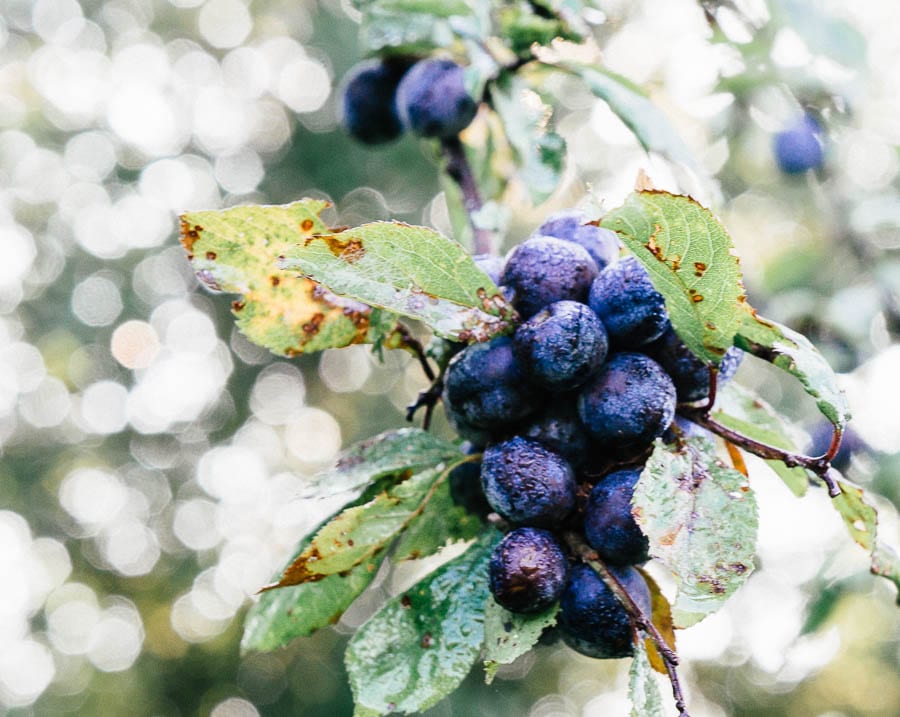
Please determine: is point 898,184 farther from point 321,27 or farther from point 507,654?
point 321,27

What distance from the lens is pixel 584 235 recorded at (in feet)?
2.05

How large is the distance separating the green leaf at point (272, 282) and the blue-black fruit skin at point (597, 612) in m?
0.26

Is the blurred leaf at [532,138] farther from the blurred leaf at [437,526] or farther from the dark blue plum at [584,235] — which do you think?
the blurred leaf at [437,526]

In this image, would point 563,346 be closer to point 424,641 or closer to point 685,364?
point 685,364

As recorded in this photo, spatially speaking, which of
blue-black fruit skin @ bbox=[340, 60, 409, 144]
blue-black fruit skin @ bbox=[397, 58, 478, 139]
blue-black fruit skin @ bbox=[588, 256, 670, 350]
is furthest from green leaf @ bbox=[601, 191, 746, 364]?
blue-black fruit skin @ bbox=[340, 60, 409, 144]

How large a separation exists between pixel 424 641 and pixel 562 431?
0.61 ft

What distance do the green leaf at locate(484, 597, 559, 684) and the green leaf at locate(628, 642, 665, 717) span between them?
6 cm

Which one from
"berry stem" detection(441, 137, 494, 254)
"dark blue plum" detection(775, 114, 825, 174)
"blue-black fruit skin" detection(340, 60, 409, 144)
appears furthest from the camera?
"dark blue plum" detection(775, 114, 825, 174)

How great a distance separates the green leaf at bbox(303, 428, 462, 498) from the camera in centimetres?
62

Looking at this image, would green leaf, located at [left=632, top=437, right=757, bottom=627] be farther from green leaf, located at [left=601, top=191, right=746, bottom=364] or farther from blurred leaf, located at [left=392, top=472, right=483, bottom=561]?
blurred leaf, located at [left=392, top=472, right=483, bottom=561]

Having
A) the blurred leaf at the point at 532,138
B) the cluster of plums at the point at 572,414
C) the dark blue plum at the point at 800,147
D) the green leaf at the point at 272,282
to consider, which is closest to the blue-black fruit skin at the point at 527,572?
the cluster of plums at the point at 572,414

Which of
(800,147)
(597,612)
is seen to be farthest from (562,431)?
(800,147)

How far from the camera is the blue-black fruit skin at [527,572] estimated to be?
19.8 inches

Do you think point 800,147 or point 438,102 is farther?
point 800,147
